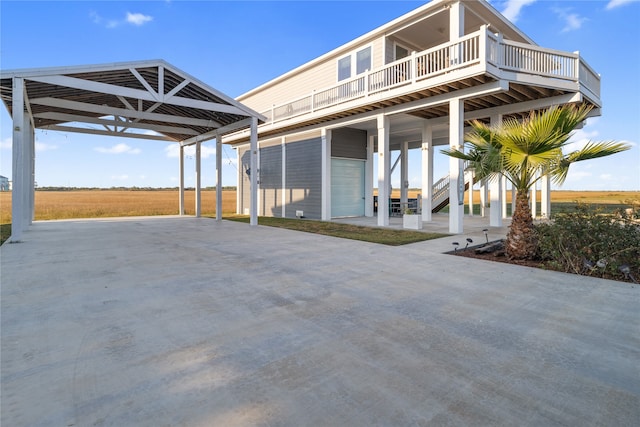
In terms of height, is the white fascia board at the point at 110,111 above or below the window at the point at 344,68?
below

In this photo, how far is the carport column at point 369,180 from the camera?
1498cm

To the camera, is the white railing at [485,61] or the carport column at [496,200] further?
the carport column at [496,200]

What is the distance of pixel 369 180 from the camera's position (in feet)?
49.3

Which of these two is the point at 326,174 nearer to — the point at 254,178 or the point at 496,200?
the point at 254,178

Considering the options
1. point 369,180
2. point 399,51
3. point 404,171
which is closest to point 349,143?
point 369,180

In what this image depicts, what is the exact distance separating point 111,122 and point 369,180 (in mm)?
10971

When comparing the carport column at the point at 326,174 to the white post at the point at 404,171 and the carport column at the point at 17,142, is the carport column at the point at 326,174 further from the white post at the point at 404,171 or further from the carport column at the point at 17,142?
the carport column at the point at 17,142

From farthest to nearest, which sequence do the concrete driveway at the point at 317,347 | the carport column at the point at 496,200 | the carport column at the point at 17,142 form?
the carport column at the point at 496,200 < the carport column at the point at 17,142 < the concrete driveway at the point at 317,347

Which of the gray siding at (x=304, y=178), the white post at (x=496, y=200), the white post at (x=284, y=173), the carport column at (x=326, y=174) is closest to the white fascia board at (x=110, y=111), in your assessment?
the white post at (x=284, y=173)

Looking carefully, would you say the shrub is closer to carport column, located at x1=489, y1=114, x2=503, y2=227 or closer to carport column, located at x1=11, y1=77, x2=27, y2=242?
carport column, located at x1=489, y1=114, x2=503, y2=227

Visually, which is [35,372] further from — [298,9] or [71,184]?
[71,184]

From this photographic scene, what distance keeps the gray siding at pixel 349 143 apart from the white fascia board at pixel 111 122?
6.59m

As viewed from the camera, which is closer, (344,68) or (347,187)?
(344,68)

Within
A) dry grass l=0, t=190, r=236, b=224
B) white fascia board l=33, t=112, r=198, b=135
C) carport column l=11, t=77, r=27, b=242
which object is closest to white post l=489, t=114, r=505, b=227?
white fascia board l=33, t=112, r=198, b=135
